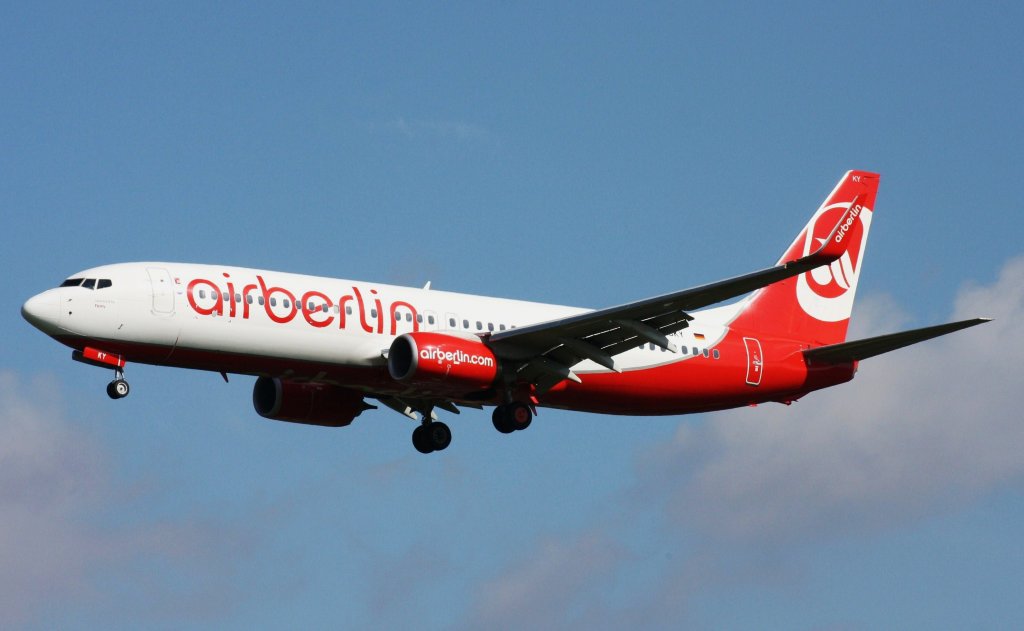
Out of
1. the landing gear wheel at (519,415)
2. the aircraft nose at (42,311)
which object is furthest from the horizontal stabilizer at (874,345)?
the aircraft nose at (42,311)

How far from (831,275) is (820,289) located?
0.86 meters

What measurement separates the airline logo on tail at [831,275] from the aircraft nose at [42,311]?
23.4 meters

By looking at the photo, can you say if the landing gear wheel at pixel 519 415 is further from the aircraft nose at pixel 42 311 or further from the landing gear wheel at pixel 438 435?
the aircraft nose at pixel 42 311

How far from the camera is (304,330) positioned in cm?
4184

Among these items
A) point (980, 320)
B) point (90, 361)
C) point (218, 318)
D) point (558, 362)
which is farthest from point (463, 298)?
point (980, 320)

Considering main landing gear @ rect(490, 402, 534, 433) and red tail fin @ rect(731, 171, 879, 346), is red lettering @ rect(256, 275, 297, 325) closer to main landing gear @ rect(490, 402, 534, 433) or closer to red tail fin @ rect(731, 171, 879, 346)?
main landing gear @ rect(490, 402, 534, 433)

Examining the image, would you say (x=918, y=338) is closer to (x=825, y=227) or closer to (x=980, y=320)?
(x=980, y=320)

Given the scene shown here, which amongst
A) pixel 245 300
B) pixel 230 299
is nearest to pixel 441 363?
pixel 245 300

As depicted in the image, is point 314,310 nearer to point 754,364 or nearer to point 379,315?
point 379,315

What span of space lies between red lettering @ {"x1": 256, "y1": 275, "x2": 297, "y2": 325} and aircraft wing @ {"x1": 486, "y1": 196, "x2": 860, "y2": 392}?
5.52 m

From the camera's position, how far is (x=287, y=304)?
41.8 meters

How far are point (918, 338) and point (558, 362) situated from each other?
9718mm

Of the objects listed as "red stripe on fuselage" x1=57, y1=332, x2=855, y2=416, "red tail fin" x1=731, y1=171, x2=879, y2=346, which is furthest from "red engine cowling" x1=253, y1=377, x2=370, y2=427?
"red tail fin" x1=731, y1=171, x2=879, y2=346

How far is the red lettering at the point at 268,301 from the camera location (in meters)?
41.5
